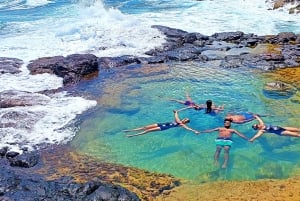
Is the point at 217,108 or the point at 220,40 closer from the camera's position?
the point at 217,108

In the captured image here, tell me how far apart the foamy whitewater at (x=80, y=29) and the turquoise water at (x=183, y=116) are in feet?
4.38

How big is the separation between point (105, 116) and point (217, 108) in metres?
4.49

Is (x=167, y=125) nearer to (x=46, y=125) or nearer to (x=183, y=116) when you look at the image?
(x=183, y=116)

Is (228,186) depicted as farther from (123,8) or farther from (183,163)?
(123,8)

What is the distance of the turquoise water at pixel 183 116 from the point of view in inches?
503

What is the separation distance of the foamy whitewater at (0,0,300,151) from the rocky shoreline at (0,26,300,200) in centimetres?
58

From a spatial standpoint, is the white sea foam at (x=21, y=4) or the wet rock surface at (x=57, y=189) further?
the white sea foam at (x=21, y=4)

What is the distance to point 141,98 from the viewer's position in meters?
17.6

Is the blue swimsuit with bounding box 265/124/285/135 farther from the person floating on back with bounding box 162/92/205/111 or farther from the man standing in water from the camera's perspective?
the person floating on back with bounding box 162/92/205/111

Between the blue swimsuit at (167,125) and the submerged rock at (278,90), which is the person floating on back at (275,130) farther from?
the submerged rock at (278,90)

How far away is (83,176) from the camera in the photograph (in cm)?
1222

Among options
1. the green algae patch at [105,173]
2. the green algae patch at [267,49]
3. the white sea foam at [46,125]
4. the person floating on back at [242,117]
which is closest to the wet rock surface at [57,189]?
the green algae patch at [105,173]

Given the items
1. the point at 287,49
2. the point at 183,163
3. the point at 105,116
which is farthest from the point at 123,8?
the point at 183,163

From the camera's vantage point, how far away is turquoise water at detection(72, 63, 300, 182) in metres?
12.8
